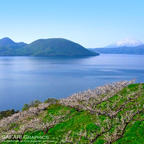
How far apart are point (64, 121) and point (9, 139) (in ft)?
20.5

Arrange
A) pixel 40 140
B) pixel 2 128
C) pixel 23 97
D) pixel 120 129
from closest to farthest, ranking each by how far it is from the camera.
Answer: pixel 120 129
pixel 40 140
pixel 2 128
pixel 23 97

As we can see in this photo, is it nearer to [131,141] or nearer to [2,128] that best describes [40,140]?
[131,141]

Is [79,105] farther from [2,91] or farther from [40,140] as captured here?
[2,91]

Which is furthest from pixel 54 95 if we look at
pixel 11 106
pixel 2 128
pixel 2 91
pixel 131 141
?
pixel 131 141

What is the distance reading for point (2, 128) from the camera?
2553 centimetres

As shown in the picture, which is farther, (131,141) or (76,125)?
(76,125)

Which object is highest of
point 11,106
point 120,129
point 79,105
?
point 120,129

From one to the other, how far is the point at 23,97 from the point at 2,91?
23.6 meters

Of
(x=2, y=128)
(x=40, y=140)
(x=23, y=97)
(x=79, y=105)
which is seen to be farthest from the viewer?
(x=23, y=97)

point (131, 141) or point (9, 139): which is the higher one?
point (131, 141)

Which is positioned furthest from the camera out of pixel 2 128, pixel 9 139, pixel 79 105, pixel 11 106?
pixel 11 106

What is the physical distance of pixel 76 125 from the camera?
17.2m

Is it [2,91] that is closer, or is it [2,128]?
[2,128]

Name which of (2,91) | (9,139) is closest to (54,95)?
(2,91)
